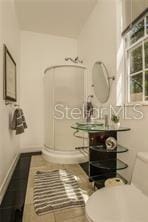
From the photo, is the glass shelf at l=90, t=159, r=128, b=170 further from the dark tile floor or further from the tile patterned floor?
the dark tile floor

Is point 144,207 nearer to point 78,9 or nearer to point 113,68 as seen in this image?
point 113,68

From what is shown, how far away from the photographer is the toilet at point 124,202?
0.96 m

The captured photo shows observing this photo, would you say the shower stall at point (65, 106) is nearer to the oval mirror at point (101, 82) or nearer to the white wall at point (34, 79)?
the oval mirror at point (101, 82)

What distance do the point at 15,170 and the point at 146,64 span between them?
96.0 inches

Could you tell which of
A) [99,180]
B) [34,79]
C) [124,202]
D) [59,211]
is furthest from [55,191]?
[34,79]

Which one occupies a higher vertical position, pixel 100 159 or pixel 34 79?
pixel 34 79

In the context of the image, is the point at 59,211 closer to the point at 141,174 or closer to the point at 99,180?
the point at 99,180

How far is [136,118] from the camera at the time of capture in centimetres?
184

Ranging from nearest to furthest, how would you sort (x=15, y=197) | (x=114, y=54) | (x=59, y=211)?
(x=59, y=211)
(x=15, y=197)
(x=114, y=54)

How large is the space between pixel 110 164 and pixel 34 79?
8.36 ft

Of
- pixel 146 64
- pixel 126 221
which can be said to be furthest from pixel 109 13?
pixel 126 221

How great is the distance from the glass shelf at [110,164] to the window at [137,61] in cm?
82

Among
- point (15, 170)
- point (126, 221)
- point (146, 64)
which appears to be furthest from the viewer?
point (15, 170)

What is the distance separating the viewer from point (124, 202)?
1.10 metres
